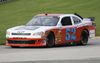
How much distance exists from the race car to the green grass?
808 inches

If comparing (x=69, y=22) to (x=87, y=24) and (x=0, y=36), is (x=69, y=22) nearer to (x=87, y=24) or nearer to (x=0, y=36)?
(x=87, y=24)

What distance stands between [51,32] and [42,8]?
32.6 m

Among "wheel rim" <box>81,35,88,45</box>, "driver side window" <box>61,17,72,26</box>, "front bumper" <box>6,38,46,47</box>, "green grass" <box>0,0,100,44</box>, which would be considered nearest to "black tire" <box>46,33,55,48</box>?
"front bumper" <box>6,38,46,47</box>

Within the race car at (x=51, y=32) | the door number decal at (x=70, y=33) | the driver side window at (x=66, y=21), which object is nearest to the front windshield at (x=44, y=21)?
the race car at (x=51, y=32)

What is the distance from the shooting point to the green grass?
47781 mm

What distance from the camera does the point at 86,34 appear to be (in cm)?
2317

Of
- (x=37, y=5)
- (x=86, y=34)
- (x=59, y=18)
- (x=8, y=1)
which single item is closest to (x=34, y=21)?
(x=59, y=18)

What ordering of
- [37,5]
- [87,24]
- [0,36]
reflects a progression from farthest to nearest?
[37,5] → [0,36] → [87,24]

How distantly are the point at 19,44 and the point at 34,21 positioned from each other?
1.81 metres

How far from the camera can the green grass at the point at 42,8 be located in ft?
157

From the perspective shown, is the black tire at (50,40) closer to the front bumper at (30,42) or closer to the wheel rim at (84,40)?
the front bumper at (30,42)

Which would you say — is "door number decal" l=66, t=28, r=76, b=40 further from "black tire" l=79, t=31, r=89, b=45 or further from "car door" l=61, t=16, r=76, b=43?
"black tire" l=79, t=31, r=89, b=45

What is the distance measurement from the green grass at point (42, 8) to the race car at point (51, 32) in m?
20.5

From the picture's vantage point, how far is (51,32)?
20.8m
